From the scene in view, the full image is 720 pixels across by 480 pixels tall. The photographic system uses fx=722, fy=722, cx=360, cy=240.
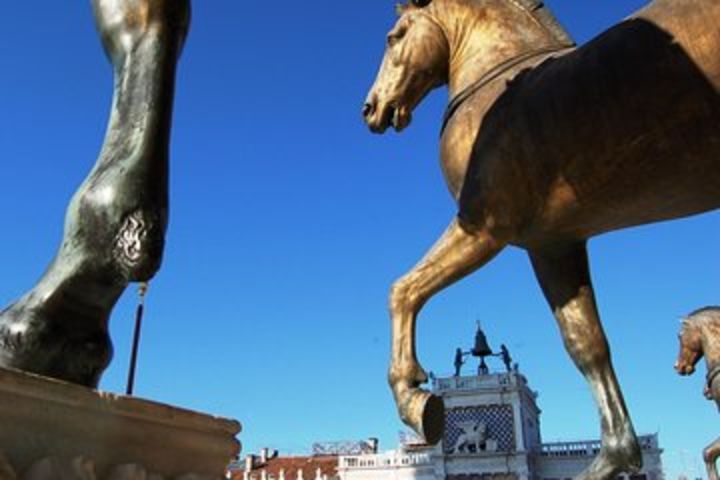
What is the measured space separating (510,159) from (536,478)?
34.3 m

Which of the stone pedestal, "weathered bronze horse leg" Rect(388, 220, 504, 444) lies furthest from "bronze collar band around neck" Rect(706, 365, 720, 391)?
the stone pedestal

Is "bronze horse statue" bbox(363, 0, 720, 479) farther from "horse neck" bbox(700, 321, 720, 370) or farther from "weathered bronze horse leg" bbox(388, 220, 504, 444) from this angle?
"horse neck" bbox(700, 321, 720, 370)

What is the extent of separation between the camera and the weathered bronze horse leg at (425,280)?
2.60 meters

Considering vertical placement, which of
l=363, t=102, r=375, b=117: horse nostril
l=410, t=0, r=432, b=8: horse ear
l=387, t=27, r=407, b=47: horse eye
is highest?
l=410, t=0, r=432, b=8: horse ear

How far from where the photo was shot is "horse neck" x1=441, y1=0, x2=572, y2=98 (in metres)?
3.08

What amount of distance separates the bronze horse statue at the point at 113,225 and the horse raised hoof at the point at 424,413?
1.52 metres

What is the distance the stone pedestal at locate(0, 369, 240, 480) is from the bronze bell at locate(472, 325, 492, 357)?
123 ft

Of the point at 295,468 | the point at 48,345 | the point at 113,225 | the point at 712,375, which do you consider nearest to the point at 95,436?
→ the point at 48,345

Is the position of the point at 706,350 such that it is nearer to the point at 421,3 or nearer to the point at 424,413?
the point at 421,3

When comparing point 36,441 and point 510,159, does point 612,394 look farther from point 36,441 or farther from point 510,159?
point 36,441

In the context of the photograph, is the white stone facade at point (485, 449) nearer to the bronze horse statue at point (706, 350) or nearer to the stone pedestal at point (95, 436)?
the bronze horse statue at point (706, 350)

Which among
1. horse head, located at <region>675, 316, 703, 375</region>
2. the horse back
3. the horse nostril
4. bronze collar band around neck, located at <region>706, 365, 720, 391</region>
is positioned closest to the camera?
the horse back

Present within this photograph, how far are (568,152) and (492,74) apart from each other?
0.62 m

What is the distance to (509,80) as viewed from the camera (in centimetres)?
283
